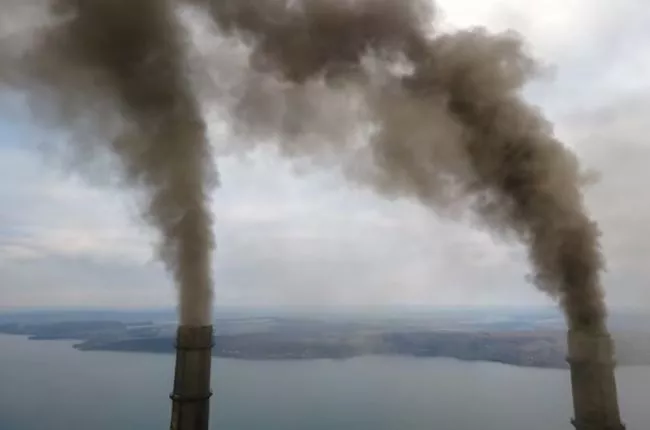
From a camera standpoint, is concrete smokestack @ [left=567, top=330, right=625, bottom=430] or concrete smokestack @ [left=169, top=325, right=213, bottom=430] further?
concrete smokestack @ [left=169, top=325, right=213, bottom=430]

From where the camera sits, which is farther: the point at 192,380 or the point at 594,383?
the point at 192,380

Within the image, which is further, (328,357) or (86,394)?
(328,357)

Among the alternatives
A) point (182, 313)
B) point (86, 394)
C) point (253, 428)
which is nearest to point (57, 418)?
point (86, 394)

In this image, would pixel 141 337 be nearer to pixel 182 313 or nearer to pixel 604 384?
pixel 182 313
